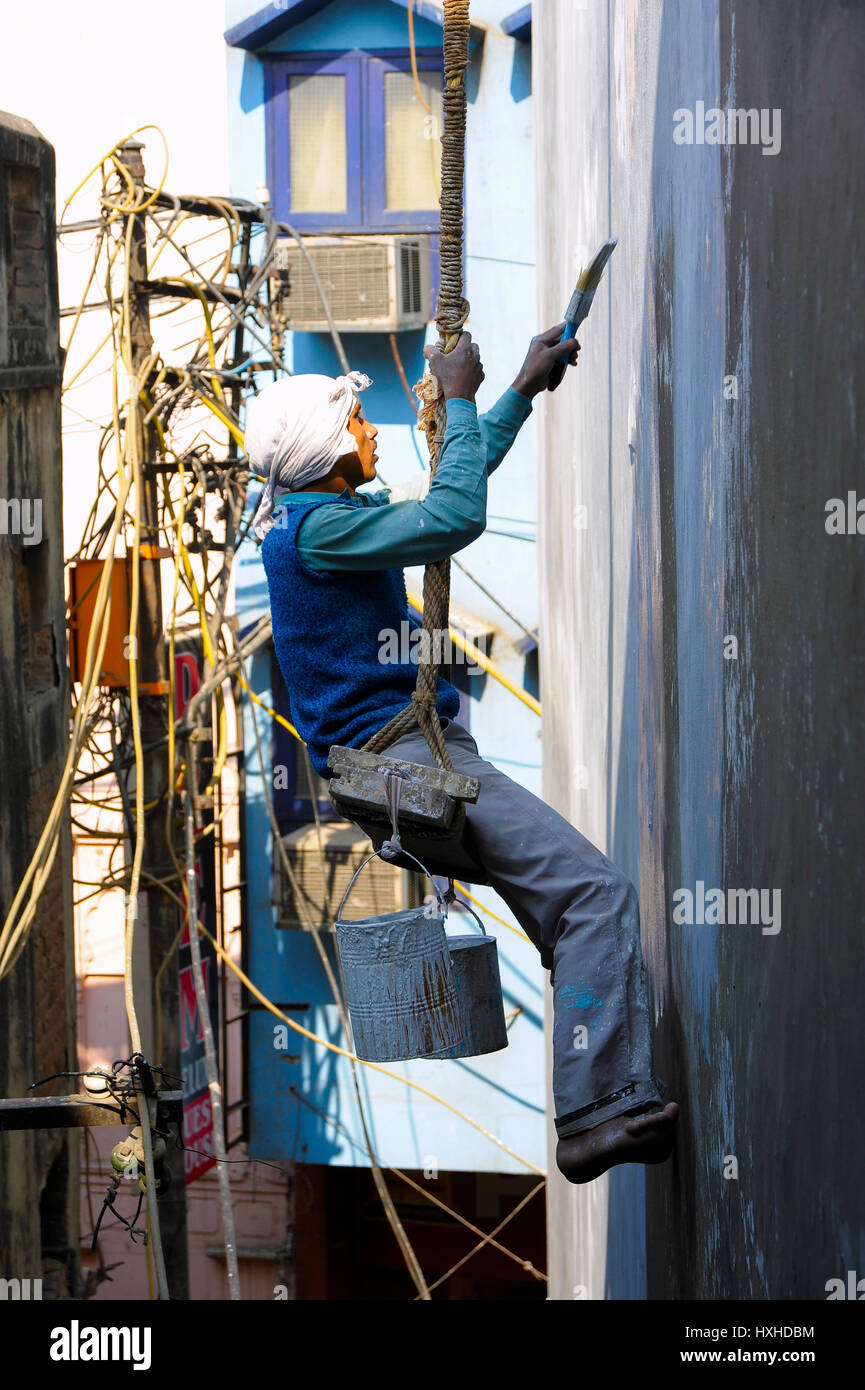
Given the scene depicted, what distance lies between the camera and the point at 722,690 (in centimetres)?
272

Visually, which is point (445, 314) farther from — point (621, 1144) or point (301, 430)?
point (621, 1144)

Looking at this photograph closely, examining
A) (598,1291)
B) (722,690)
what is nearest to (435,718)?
(722,690)

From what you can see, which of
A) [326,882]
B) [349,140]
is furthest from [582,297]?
[349,140]

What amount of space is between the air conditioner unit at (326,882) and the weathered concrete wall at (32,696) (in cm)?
315

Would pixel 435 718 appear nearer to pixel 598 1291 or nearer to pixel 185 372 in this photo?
pixel 598 1291

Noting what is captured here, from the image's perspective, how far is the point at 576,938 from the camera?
3287 mm

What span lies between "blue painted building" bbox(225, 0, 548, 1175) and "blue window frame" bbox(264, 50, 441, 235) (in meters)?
0.01

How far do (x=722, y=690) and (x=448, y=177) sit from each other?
4.94ft

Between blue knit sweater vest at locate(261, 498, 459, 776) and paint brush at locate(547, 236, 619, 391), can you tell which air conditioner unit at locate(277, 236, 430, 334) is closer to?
paint brush at locate(547, 236, 619, 391)

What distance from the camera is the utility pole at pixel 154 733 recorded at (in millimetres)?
10070

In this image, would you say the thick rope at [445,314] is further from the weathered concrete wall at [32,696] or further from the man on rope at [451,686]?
the weathered concrete wall at [32,696]

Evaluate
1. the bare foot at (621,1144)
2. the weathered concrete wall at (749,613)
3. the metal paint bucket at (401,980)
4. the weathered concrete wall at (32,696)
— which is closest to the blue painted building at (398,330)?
the weathered concrete wall at (32,696)

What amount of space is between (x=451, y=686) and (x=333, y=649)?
0.31 meters

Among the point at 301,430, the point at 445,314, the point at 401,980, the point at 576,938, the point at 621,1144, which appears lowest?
the point at 621,1144
